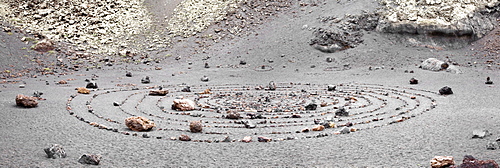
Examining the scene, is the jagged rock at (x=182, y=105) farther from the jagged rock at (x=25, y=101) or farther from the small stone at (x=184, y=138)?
the jagged rock at (x=25, y=101)

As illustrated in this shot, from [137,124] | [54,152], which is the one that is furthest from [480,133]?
[54,152]

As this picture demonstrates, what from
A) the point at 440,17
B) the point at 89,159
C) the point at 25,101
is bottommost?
the point at 89,159

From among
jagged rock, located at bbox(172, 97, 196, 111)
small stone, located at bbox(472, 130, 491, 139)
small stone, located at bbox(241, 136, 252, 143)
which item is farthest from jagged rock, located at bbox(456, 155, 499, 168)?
jagged rock, located at bbox(172, 97, 196, 111)

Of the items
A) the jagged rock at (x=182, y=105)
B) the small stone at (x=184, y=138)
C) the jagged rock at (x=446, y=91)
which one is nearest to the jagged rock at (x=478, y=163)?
the small stone at (x=184, y=138)

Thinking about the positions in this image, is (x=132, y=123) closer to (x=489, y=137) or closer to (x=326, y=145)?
(x=326, y=145)

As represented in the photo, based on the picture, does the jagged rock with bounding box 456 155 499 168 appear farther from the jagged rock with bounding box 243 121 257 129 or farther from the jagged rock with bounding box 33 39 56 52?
the jagged rock with bounding box 33 39 56 52

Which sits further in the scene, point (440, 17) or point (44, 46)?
point (44, 46)

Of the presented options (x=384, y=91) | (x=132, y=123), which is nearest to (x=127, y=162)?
(x=132, y=123)

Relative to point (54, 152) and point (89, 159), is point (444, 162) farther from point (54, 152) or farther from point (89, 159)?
point (54, 152)
